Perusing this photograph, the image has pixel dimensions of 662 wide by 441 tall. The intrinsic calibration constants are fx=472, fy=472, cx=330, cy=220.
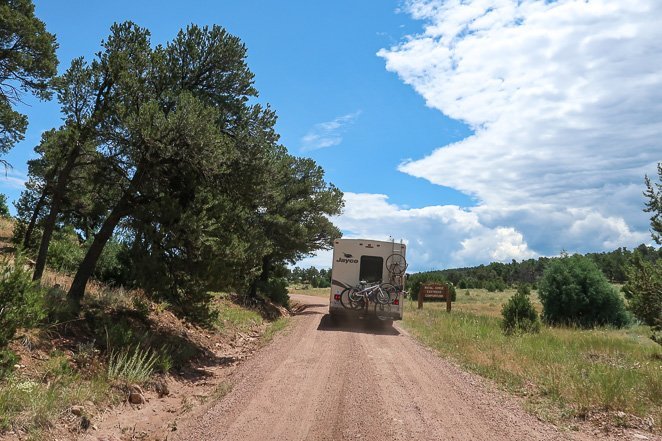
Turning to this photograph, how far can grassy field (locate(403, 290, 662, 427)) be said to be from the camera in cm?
763

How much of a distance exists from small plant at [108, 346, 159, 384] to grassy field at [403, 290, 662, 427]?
668 centimetres

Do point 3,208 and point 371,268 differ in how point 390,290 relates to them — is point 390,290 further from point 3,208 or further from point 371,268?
point 3,208

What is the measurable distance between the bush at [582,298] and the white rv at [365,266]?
18.6 m

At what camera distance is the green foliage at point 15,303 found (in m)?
6.30

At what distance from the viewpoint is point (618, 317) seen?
110 feet

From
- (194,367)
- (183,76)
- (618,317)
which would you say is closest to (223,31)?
(183,76)

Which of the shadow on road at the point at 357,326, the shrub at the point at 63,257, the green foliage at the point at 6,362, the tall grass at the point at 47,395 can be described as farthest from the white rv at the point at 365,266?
the green foliage at the point at 6,362

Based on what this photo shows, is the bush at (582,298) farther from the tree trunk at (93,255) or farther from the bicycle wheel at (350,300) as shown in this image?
the tree trunk at (93,255)

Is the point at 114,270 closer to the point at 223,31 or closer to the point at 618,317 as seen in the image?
the point at 223,31

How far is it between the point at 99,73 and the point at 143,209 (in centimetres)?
355

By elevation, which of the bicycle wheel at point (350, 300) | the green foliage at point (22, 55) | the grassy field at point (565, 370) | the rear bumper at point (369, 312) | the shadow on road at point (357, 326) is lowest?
the shadow on road at point (357, 326)

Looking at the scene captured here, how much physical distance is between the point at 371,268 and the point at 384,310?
1771mm

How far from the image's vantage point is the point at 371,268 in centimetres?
1936

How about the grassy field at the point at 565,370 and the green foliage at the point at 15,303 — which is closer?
the green foliage at the point at 15,303
